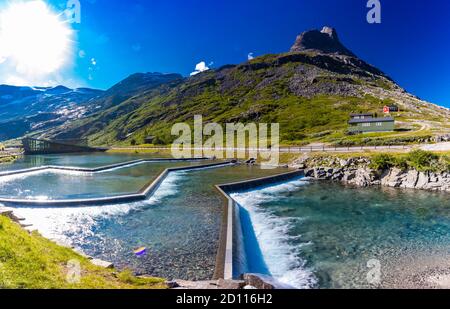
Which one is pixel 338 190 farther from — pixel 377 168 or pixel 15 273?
pixel 15 273

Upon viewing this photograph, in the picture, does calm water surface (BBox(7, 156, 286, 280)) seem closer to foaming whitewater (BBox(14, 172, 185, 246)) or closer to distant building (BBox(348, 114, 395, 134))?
foaming whitewater (BBox(14, 172, 185, 246))

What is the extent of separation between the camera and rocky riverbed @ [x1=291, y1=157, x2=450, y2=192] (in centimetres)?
3850

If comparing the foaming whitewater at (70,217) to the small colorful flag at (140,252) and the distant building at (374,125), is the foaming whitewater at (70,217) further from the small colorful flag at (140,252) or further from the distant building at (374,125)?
the distant building at (374,125)

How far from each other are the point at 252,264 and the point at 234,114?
526 feet

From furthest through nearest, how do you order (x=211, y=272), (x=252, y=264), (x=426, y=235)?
(x=426, y=235) < (x=252, y=264) < (x=211, y=272)

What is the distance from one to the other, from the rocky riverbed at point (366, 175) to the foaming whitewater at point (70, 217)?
31372 millimetres

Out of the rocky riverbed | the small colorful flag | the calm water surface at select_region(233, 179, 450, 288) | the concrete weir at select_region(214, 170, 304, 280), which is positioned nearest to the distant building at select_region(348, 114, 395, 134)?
the rocky riverbed

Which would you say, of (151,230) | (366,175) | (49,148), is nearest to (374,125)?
(366,175)
